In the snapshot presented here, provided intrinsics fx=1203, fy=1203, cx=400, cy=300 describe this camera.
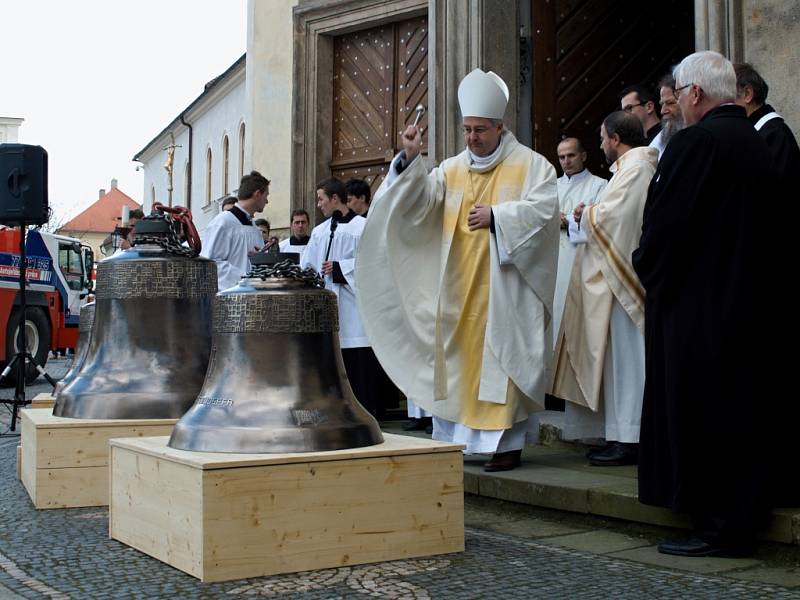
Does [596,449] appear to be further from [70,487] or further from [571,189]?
[70,487]

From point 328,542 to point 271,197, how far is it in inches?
359

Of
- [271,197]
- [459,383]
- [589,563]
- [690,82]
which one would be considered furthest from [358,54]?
[589,563]

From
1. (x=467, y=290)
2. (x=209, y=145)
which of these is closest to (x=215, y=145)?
(x=209, y=145)

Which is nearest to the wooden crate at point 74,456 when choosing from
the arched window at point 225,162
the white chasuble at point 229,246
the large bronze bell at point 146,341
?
the large bronze bell at point 146,341

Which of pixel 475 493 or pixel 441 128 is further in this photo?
pixel 441 128

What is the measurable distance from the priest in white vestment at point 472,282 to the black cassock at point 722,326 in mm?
1539

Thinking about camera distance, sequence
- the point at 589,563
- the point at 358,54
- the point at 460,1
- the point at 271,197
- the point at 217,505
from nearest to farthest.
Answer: the point at 217,505, the point at 589,563, the point at 460,1, the point at 358,54, the point at 271,197

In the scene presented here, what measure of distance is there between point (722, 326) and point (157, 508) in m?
2.31

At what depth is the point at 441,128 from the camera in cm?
1001

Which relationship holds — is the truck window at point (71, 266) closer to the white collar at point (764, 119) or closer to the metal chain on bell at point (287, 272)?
Result: the metal chain on bell at point (287, 272)

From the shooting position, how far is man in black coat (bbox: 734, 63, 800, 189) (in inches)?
202

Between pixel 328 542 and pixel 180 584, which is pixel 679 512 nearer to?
pixel 328 542

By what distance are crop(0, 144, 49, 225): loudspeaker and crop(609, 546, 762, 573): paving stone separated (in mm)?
6935

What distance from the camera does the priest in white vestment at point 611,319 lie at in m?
6.44
